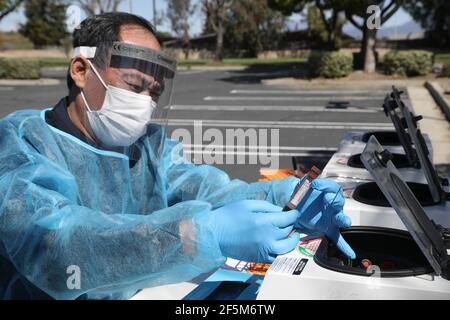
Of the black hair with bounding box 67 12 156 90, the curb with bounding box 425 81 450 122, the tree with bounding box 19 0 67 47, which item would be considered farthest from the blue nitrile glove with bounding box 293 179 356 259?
the tree with bounding box 19 0 67 47

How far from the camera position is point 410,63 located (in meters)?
17.2

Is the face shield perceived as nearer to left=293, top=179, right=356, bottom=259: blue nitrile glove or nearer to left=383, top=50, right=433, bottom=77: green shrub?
left=293, top=179, right=356, bottom=259: blue nitrile glove

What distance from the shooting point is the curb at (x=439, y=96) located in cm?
976

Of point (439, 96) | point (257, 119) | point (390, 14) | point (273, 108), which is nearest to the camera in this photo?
point (257, 119)

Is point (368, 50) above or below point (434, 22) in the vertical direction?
below

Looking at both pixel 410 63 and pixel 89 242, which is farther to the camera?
pixel 410 63

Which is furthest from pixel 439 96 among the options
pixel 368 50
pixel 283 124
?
pixel 368 50

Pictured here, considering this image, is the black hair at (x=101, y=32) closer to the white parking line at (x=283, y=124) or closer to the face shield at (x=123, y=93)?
the face shield at (x=123, y=93)

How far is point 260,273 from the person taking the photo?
2.35 metres

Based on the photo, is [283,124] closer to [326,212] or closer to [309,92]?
[309,92]

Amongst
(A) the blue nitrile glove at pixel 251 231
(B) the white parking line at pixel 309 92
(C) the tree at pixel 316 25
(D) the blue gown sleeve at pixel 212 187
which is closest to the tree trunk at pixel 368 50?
(B) the white parking line at pixel 309 92

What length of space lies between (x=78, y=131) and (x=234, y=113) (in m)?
9.15

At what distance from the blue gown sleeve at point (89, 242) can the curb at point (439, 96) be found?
8937 mm

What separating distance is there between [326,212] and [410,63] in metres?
17.3
